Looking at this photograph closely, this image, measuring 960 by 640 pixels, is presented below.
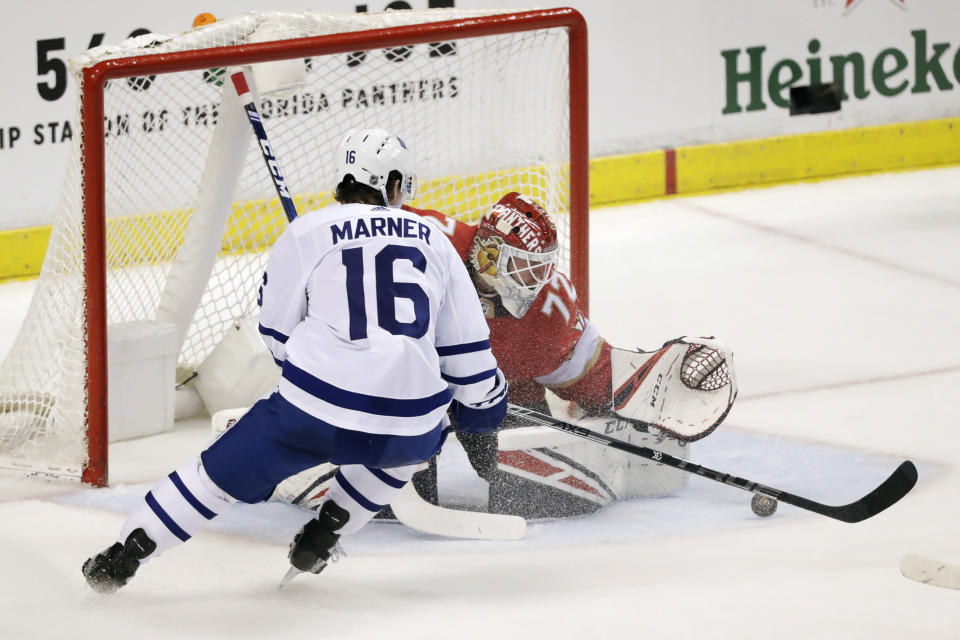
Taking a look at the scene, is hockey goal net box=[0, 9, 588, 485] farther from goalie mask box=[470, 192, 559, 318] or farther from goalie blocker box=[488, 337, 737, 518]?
goalie mask box=[470, 192, 559, 318]

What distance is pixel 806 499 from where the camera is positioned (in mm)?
3254

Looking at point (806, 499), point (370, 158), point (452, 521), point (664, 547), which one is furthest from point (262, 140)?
point (806, 499)

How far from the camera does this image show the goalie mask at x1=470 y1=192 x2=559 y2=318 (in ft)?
10.9

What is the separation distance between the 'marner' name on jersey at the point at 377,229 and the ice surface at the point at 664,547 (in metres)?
0.69

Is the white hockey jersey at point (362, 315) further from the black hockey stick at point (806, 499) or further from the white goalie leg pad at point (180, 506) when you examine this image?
the black hockey stick at point (806, 499)

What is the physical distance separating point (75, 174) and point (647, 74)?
353cm

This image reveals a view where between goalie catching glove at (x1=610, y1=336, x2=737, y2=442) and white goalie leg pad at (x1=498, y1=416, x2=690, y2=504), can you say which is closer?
white goalie leg pad at (x1=498, y1=416, x2=690, y2=504)

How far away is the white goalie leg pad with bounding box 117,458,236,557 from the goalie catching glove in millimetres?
1113

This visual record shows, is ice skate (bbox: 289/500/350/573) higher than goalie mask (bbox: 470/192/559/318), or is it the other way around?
goalie mask (bbox: 470/192/559/318)

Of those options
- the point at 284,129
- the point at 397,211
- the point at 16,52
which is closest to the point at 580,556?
the point at 397,211

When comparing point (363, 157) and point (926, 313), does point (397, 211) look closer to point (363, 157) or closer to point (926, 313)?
point (363, 157)

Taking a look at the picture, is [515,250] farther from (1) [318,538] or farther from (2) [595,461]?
(1) [318,538]

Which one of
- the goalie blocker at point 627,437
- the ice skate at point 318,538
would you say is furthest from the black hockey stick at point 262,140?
the ice skate at point 318,538

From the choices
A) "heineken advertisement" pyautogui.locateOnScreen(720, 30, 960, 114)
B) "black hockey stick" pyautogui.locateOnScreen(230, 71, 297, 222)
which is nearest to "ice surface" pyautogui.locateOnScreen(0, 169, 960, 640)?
"black hockey stick" pyautogui.locateOnScreen(230, 71, 297, 222)
